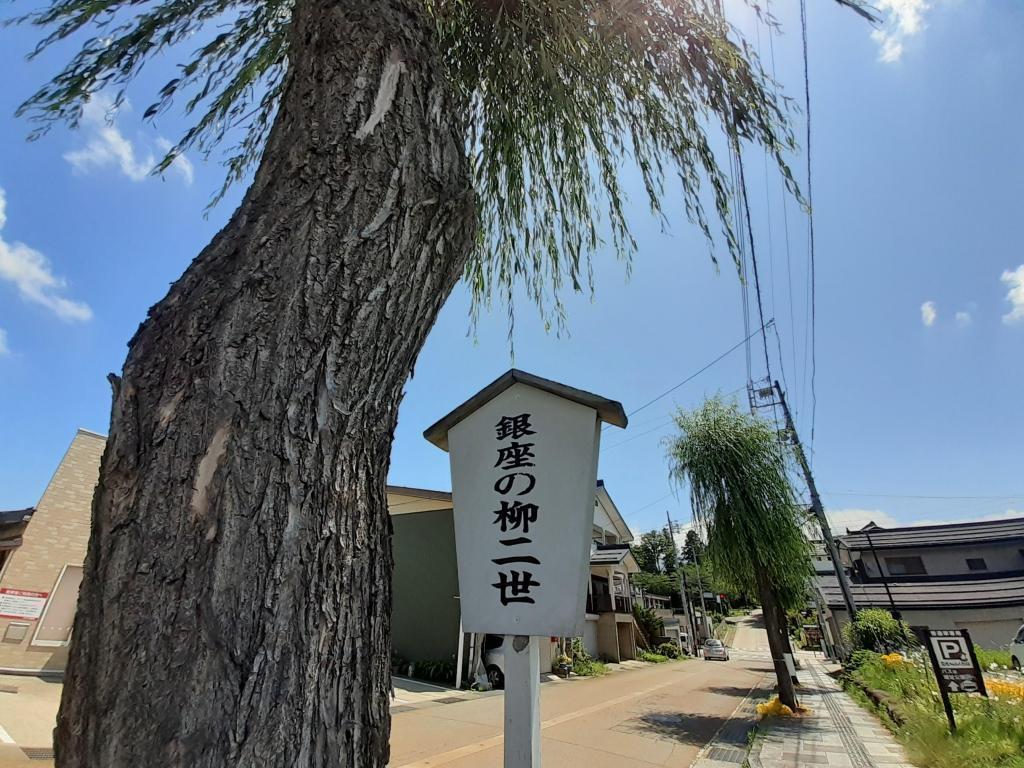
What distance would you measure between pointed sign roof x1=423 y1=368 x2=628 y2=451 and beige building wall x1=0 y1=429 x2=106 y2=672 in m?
8.75

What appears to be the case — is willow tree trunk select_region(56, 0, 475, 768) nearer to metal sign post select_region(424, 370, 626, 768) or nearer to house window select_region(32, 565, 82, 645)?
metal sign post select_region(424, 370, 626, 768)

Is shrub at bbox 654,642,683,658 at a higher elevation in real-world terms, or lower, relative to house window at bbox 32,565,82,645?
lower

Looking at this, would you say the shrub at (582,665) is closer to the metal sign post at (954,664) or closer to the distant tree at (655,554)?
the metal sign post at (954,664)

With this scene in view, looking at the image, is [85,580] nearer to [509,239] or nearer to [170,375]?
[170,375]

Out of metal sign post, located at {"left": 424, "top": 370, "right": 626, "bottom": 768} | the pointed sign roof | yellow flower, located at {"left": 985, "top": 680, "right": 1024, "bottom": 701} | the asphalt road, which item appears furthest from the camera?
the asphalt road

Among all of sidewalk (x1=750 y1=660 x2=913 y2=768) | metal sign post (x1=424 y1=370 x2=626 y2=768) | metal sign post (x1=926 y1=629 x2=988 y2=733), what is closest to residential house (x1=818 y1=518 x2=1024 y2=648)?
sidewalk (x1=750 y1=660 x2=913 y2=768)

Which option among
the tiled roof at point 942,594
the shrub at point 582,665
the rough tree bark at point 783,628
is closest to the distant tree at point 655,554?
the tiled roof at point 942,594

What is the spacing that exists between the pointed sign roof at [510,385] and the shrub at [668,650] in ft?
79.9

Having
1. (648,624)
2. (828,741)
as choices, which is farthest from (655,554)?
(828,741)

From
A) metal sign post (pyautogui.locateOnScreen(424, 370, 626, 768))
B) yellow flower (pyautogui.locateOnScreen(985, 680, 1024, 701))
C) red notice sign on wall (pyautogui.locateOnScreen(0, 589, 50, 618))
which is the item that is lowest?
yellow flower (pyautogui.locateOnScreen(985, 680, 1024, 701))

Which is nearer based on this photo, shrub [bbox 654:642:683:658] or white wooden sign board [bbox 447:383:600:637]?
white wooden sign board [bbox 447:383:600:637]

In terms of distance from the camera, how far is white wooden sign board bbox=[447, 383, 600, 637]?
194 cm

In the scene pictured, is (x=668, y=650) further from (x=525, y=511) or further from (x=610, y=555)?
(x=525, y=511)

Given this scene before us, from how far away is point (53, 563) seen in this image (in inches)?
343
